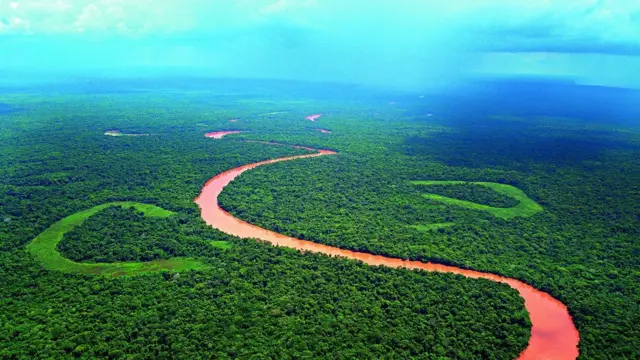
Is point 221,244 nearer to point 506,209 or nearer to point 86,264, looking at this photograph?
point 86,264

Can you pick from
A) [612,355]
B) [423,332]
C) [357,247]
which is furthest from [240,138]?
[612,355]

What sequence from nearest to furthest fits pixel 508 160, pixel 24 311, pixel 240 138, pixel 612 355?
pixel 612 355 < pixel 24 311 < pixel 508 160 < pixel 240 138

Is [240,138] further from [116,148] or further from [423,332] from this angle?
[423,332]

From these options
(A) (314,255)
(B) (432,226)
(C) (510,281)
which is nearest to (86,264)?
(A) (314,255)

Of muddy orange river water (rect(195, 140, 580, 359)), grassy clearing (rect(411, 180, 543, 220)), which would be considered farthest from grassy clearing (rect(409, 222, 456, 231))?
grassy clearing (rect(411, 180, 543, 220))

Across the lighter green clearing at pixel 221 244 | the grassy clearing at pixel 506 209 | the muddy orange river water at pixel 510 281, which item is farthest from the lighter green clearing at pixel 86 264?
the grassy clearing at pixel 506 209

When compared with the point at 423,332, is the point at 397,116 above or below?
above
